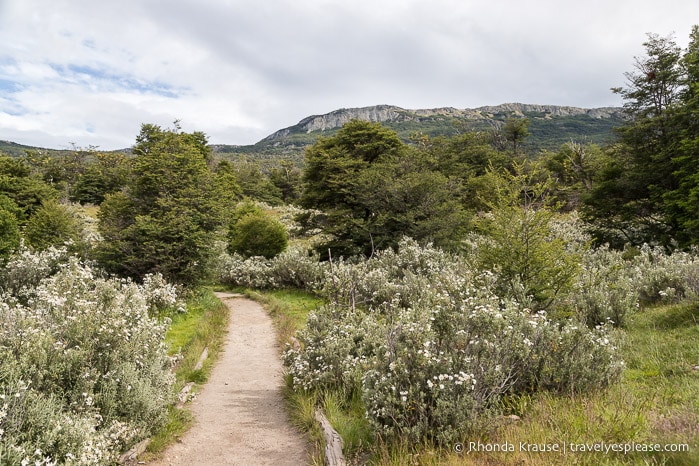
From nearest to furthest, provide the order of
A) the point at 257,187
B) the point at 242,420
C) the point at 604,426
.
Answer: the point at 604,426 → the point at 242,420 → the point at 257,187

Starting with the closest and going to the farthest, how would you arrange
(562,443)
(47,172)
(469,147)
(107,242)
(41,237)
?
(562,443), (107,242), (41,237), (469,147), (47,172)

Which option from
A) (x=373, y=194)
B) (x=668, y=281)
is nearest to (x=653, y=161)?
(x=668, y=281)

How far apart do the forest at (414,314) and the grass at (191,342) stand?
15cm

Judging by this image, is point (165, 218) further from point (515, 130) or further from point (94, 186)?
point (94, 186)

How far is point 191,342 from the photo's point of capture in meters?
10.7

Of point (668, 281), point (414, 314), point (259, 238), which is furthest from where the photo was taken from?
point (259, 238)

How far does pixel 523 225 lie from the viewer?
862 cm

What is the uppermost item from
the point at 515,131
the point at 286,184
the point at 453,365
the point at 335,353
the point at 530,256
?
the point at 515,131

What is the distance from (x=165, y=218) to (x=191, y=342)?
23.4ft

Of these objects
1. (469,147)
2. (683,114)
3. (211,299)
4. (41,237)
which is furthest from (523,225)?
(469,147)

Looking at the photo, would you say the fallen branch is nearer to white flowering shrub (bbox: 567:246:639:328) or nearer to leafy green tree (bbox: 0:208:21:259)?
white flowering shrub (bbox: 567:246:639:328)

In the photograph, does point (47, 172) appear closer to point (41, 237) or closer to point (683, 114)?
point (41, 237)

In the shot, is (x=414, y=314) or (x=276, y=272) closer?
(x=414, y=314)

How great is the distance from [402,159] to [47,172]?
70815 millimetres
